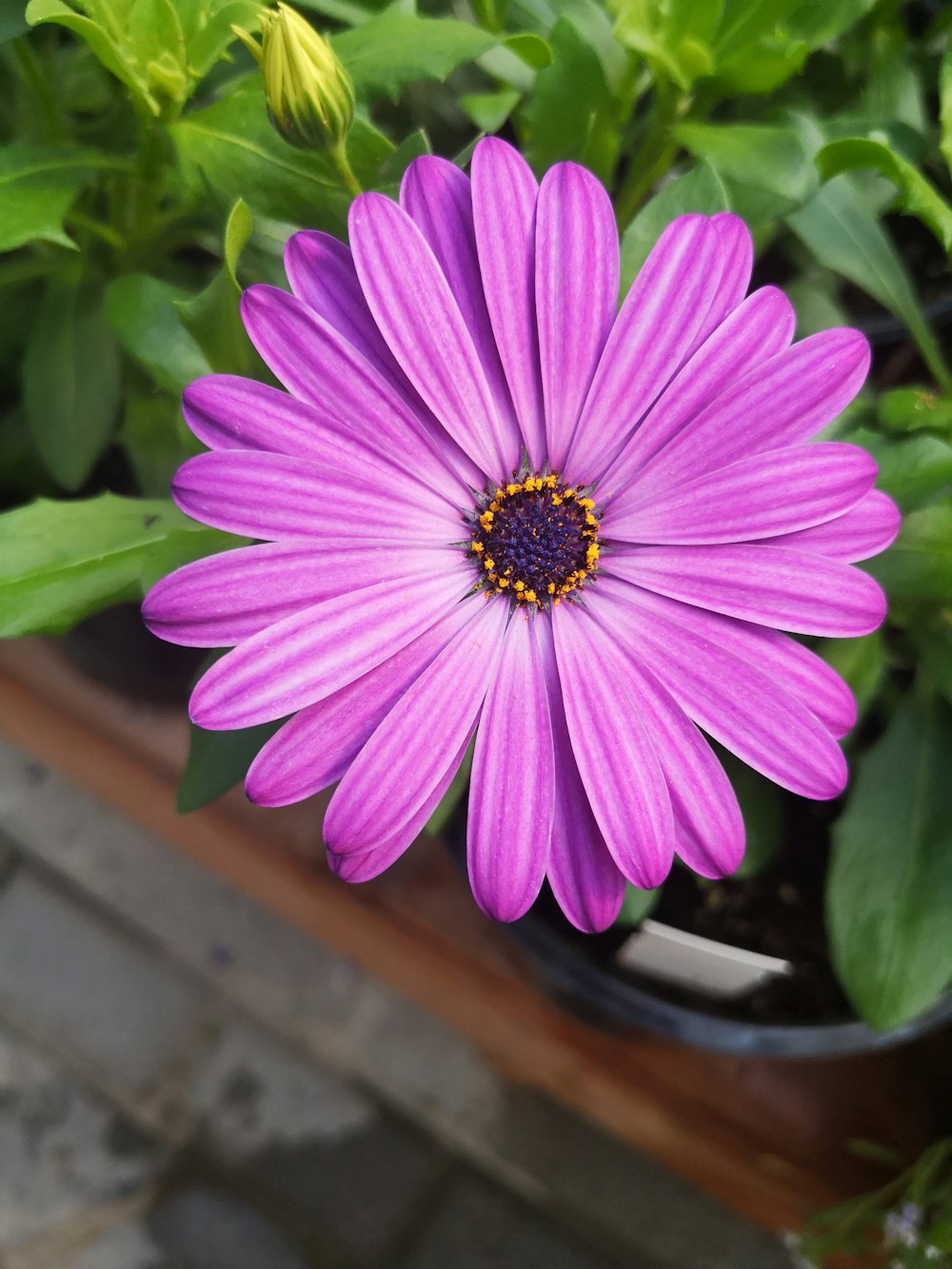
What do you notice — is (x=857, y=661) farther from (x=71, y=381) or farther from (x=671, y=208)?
(x=71, y=381)

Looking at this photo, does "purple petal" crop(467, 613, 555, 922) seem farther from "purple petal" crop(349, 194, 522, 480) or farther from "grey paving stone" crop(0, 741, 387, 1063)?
"grey paving stone" crop(0, 741, 387, 1063)

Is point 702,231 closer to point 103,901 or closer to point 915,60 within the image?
point 915,60

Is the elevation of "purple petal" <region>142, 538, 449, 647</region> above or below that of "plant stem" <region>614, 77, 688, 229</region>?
below

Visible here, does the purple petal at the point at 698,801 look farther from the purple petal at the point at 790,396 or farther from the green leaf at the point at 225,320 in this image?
the green leaf at the point at 225,320

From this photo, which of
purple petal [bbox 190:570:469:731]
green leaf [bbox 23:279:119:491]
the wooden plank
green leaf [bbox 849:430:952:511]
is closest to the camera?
purple petal [bbox 190:570:469:731]

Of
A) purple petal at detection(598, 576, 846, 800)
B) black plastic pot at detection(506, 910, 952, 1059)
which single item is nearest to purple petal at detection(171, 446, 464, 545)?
purple petal at detection(598, 576, 846, 800)

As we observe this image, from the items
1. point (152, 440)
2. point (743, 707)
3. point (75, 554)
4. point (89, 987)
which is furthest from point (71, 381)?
point (89, 987)
